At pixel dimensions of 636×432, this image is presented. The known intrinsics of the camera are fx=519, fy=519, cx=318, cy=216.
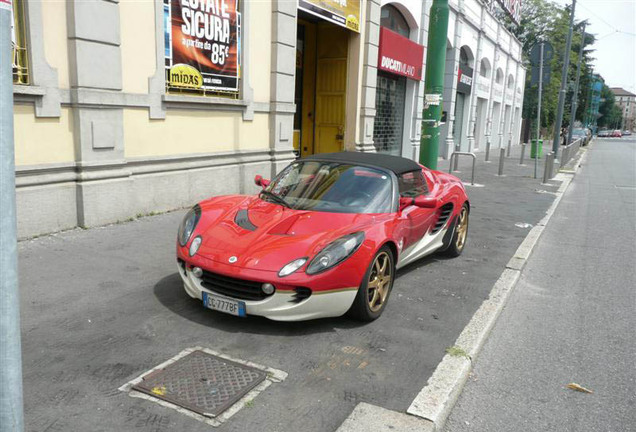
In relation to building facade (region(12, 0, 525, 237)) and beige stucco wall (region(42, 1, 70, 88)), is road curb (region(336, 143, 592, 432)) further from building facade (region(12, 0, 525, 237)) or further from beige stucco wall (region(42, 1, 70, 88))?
beige stucco wall (region(42, 1, 70, 88))

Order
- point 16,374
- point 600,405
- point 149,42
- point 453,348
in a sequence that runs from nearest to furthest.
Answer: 1. point 16,374
2. point 600,405
3. point 453,348
4. point 149,42

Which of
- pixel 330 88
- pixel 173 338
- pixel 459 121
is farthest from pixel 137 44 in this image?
pixel 459 121

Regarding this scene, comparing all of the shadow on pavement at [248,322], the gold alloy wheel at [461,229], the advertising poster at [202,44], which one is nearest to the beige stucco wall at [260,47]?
the advertising poster at [202,44]

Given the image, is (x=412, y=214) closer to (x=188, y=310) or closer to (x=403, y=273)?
(x=403, y=273)

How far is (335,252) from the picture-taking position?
13.1 feet

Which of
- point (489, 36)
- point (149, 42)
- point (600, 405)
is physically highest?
point (489, 36)

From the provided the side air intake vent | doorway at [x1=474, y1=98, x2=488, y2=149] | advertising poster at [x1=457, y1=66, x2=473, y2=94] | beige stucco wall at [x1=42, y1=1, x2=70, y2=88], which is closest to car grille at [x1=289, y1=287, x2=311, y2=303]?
the side air intake vent

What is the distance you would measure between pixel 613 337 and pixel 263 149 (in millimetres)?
7630

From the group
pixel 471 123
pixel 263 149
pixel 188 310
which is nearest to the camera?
pixel 188 310

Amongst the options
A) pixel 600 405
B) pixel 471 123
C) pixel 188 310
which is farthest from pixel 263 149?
pixel 471 123

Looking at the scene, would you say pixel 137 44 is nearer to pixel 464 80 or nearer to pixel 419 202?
pixel 419 202

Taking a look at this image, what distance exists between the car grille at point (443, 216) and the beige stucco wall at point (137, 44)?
4.83 metres

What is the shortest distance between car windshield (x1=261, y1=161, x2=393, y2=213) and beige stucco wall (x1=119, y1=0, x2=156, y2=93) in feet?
11.5

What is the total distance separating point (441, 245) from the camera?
6.23m
